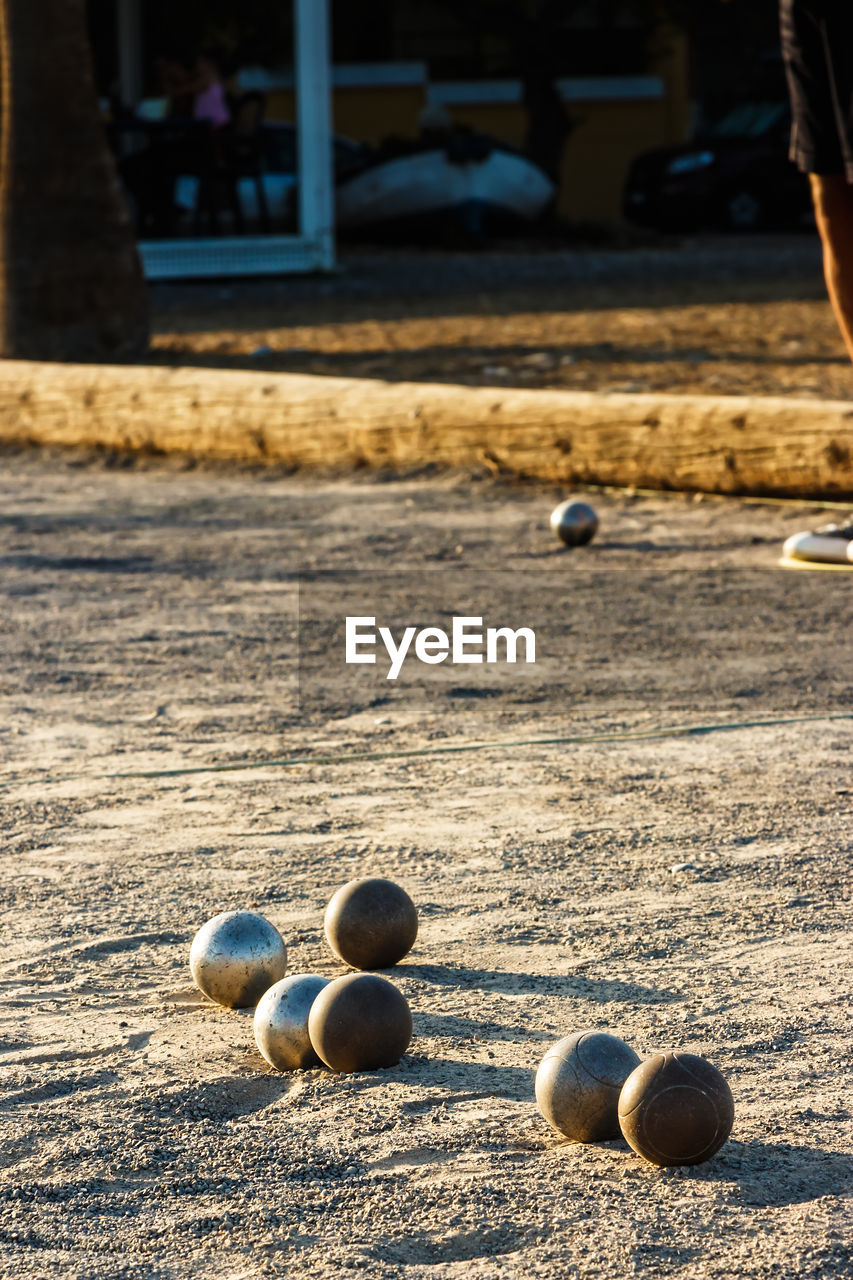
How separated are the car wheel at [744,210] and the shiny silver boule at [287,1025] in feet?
79.4

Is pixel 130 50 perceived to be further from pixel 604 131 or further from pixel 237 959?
pixel 237 959

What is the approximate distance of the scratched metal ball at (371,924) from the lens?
3010mm

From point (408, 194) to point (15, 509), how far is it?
1590 cm

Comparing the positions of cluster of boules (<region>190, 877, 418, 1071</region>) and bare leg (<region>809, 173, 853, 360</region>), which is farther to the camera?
bare leg (<region>809, 173, 853, 360</region>)

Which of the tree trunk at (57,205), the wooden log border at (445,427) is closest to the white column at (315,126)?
the tree trunk at (57,205)

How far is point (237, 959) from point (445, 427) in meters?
5.73

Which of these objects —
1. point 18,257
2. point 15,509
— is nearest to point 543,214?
point 18,257

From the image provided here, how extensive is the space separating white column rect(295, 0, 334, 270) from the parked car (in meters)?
9.08

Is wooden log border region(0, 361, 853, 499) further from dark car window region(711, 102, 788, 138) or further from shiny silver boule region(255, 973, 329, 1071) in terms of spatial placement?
dark car window region(711, 102, 788, 138)

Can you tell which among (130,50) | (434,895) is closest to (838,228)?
(434,895)

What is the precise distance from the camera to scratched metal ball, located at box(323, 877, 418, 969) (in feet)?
9.87

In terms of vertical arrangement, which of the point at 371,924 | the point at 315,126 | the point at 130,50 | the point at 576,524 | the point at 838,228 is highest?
the point at 130,50

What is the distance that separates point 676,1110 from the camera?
91.1 inches

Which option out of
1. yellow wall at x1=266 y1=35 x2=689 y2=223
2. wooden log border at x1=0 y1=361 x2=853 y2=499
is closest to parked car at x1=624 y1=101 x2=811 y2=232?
yellow wall at x1=266 y1=35 x2=689 y2=223
